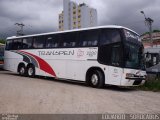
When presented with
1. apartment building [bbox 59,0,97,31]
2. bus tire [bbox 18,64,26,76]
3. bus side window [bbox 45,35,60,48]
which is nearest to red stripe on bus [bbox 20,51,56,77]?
bus side window [bbox 45,35,60,48]

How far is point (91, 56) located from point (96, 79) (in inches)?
51.9

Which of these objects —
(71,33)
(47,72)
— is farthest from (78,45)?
(47,72)

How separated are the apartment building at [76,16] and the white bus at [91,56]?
23894mm

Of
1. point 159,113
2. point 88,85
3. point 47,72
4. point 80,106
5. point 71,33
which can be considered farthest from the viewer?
point 47,72

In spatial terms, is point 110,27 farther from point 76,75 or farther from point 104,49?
point 76,75

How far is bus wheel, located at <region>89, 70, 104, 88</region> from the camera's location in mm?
15102

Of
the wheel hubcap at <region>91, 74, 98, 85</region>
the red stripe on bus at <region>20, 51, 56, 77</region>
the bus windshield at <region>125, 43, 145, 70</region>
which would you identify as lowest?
the wheel hubcap at <region>91, 74, 98, 85</region>

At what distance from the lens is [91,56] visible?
15.8 metres

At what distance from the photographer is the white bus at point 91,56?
1437 cm

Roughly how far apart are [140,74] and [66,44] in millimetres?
5169

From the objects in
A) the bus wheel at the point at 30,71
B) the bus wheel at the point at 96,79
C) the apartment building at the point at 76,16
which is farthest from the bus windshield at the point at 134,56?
the apartment building at the point at 76,16

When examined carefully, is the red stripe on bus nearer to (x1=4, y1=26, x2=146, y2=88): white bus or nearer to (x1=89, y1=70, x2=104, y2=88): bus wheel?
(x1=4, y1=26, x2=146, y2=88): white bus

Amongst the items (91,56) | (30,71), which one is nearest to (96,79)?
(91,56)

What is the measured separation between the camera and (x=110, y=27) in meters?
15.0
